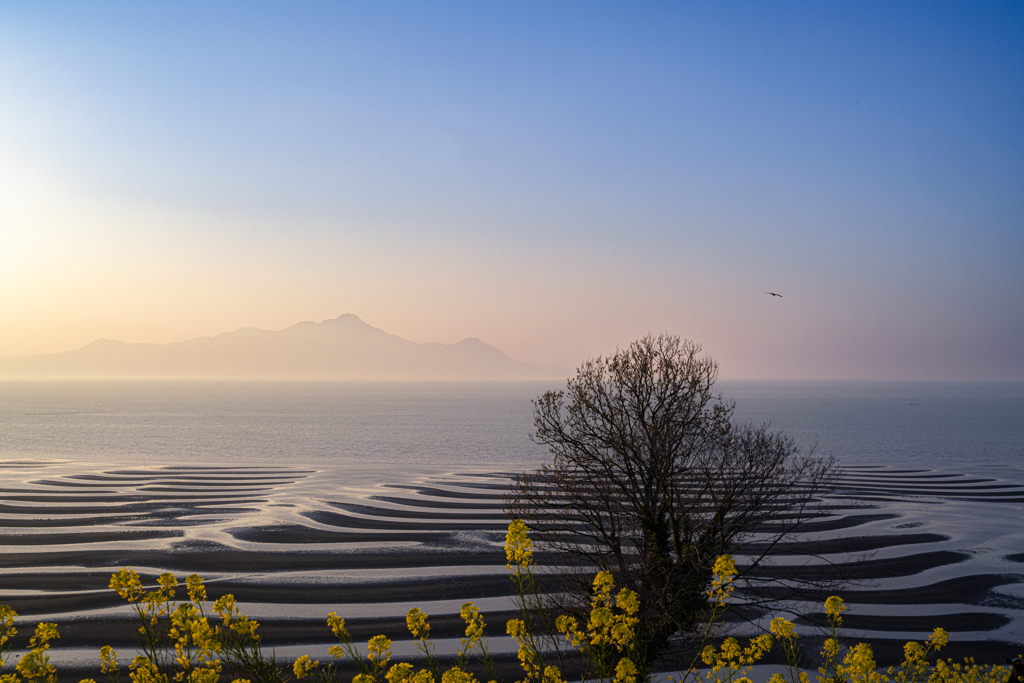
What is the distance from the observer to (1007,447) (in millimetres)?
69750

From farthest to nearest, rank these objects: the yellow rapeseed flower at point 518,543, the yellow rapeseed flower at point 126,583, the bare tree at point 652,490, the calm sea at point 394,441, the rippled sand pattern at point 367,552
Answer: the calm sea at point 394,441 < the rippled sand pattern at point 367,552 < the bare tree at point 652,490 < the yellow rapeseed flower at point 518,543 < the yellow rapeseed flower at point 126,583

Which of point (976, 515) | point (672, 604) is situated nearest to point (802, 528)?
point (976, 515)

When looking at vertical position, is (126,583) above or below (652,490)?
above

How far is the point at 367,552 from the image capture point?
86.1ft

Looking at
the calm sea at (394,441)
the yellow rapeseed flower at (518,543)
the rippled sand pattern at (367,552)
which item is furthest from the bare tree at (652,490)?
the calm sea at (394,441)

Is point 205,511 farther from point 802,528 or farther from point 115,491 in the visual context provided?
point 802,528

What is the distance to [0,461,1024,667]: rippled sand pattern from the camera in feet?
63.7

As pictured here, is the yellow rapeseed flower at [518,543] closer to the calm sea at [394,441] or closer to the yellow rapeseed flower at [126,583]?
the yellow rapeseed flower at [126,583]

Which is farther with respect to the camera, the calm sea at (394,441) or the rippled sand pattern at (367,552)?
the calm sea at (394,441)

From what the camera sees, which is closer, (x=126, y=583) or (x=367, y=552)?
(x=126, y=583)

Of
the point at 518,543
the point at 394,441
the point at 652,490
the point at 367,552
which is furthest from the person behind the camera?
the point at 394,441

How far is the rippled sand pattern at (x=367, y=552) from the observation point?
764 inches

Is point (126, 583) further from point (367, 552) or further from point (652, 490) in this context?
point (367, 552)

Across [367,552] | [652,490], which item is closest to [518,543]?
[652,490]
